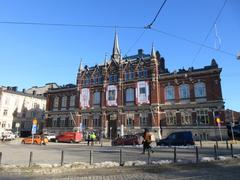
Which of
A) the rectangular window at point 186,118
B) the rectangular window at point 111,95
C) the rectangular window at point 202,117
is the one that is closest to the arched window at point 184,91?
the rectangular window at point 186,118

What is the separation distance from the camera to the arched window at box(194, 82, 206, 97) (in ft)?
129

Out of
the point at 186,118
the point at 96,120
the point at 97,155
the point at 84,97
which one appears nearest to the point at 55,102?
the point at 84,97

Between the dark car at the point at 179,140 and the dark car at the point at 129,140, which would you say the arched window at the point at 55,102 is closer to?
the dark car at the point at 129,140

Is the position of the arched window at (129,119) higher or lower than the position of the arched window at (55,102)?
lower

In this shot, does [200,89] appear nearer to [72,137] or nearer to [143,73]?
[143,73]

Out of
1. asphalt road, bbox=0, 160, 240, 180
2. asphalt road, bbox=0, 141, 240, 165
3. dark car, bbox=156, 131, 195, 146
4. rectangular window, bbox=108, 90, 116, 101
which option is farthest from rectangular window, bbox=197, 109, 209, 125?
asphalt road, bbox=0, 160, 240, 180

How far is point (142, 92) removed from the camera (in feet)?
144

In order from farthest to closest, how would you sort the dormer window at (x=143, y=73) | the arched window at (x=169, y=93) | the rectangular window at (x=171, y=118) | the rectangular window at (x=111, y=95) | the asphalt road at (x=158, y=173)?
1. the rectangular window at (x=111, y=95)
2. the dormer window at (x=143, y=73)
3. the arched window at (x=169, y=93)
4. the rectangular window at (x=171, y=118)
5. the asphalt road at (x=158, y=173)

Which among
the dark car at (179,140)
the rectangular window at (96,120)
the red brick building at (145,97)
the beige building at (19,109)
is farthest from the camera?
the beige building at (19,109)

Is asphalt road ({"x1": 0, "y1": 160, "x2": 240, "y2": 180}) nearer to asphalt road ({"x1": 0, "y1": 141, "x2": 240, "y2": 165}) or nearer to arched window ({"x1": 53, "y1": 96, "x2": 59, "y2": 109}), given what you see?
asphalt road ({"x1": 0, "y1": 141, "x2": 240, "y2": 165})

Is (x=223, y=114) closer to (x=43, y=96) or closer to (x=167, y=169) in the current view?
(x=167, y=169)

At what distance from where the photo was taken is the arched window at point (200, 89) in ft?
129

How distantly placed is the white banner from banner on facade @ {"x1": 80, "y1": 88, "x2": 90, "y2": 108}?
39.4ft

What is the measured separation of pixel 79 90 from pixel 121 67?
11371 millimetres
